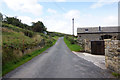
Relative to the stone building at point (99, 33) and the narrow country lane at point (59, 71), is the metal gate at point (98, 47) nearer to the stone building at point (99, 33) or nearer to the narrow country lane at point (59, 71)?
→ the narrow country lane at point (59, 71)

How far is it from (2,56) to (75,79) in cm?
551

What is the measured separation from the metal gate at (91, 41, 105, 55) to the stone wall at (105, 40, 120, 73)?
6.96 m

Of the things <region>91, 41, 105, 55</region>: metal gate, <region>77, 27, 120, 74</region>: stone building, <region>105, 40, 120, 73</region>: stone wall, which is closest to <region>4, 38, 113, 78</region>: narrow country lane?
<region>105, 40, 120, 73</region>: stone wall

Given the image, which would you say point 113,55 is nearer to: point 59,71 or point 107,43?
point 107,43

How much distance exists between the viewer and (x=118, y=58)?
17.5 feet

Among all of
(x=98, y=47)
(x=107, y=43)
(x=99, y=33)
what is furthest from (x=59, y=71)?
(x=99, y=33)

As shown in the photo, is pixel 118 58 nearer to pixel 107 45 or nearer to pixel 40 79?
pixel 107 45

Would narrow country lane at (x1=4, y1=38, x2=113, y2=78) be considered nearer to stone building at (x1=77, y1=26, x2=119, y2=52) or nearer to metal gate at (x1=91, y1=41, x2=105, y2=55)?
metal gate at (x1=91, y1=41, x2=105, y2=55)

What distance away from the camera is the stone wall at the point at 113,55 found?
540 cm

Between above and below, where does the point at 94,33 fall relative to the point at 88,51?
above

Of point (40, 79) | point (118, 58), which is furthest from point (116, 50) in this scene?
point (40, 79)

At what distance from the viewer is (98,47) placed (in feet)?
43.3

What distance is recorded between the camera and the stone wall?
5398 millimetres

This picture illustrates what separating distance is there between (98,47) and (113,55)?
305 inches
